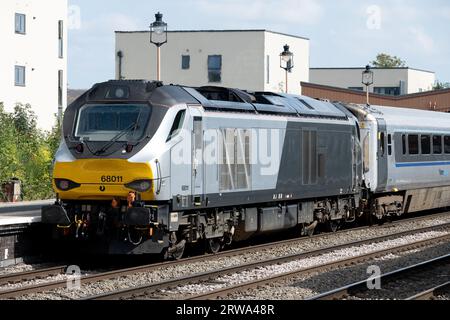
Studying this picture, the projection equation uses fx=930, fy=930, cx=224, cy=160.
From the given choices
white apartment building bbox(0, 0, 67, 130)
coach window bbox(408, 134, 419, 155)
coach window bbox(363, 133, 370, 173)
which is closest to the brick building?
white apartment building bbox(0, 0, 67, 130)

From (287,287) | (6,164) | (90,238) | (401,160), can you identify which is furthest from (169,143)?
(6,164)

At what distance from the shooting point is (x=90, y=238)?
54.3 feet

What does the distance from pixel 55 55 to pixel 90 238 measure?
37.3 meters

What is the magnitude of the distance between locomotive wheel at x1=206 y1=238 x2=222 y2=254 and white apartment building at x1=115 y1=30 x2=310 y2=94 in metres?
39.1

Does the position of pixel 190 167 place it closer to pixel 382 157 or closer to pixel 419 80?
pixel 382 157

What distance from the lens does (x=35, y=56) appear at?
51.0m

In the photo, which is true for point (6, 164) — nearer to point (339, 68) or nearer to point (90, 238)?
point (90, 238)

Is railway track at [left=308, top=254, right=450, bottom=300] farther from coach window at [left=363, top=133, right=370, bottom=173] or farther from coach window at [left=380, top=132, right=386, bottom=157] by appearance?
coach window at [left=380, top=132, right=386, bottom=157]

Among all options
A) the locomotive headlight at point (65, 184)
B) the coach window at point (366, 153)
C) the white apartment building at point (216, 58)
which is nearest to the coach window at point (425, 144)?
the coach window at point (366, 153)

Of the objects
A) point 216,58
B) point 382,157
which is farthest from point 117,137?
point 216,58

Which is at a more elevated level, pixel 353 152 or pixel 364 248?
pixel 353 152

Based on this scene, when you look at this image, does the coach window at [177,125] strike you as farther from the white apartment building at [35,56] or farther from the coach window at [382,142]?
the white apartment building at [35,56]

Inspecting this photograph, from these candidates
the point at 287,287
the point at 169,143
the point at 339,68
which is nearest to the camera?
the point at 287,287

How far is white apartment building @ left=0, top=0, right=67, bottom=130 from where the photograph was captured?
48781 millimetres
